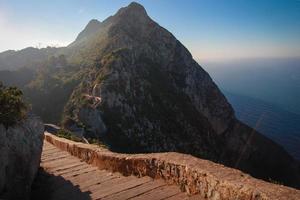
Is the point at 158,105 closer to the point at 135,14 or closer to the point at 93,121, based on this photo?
the point at 93,121

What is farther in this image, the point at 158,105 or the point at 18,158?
the point at 158,105

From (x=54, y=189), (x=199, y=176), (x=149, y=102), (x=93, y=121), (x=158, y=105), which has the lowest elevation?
(x=93, y=121)

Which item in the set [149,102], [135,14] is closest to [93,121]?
[149,102]

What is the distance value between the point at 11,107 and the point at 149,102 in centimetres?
5682

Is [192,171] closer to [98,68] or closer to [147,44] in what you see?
[98,68]

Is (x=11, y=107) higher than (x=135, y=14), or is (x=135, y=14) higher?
(x=135, y=14)

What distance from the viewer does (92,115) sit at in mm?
48625

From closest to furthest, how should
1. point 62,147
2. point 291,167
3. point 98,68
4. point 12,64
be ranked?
point 62,147
point 98,68
point 291,167
point 12,64

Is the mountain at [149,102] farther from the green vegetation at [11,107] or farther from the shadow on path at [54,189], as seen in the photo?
the green vegetation at [11,107]

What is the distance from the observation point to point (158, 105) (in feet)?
217

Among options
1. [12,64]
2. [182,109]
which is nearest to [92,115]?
[182,109]

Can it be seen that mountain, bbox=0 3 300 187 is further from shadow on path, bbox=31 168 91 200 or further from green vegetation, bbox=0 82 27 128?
green vegetation, bbox=0 82 27 128

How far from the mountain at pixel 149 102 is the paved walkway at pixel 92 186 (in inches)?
1312

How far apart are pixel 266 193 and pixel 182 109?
225 ft
